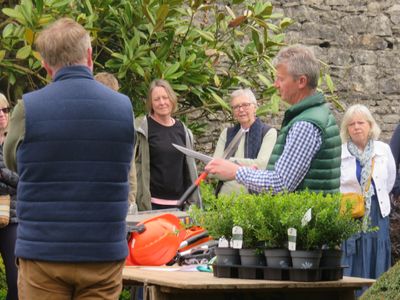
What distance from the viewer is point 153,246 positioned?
6039 mm

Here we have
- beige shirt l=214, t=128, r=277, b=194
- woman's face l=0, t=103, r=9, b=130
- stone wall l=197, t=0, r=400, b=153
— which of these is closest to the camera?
woman's face l=0, t=103, r=9, b=130

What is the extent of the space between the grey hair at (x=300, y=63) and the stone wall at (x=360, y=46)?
7.04 metres

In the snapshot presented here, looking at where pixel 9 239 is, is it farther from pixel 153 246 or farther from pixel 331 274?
pixel 331 274

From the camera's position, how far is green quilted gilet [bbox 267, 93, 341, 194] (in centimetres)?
537

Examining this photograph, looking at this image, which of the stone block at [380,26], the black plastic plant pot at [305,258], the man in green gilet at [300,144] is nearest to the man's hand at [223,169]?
the man in green gilet at [300,144]

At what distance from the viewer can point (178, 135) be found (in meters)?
8.48

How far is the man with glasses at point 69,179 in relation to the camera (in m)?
4.44

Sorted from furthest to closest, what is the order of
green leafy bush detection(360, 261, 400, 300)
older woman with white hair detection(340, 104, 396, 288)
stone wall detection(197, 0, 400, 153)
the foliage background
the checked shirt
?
1. stone wall detection(197, 0, 400, 153)
2. the foliage background
3. older woman with white hair detection(340, 104, 396, 288)
4. the checked shirt
5. green leafy bush detection(360, 261, 400, 300)

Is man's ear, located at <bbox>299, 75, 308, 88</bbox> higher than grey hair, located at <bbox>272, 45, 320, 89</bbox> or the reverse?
the reverse

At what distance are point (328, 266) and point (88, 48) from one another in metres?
1.46

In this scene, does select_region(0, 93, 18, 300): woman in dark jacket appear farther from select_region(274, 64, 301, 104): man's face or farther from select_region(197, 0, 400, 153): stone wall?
select_region(197, 0, 400, 153): stone wall

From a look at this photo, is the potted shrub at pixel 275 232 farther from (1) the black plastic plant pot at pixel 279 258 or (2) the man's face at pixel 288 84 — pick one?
(2) the man's face at pixel 288 84

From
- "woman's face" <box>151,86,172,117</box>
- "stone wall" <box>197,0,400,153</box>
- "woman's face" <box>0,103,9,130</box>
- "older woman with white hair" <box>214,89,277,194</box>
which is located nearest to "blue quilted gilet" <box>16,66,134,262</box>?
"woman's face" <box>0,103,9,130</box>

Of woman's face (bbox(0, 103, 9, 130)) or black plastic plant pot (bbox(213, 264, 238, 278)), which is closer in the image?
black plastic plant pot (bbox(213, 264, 238, 278))
